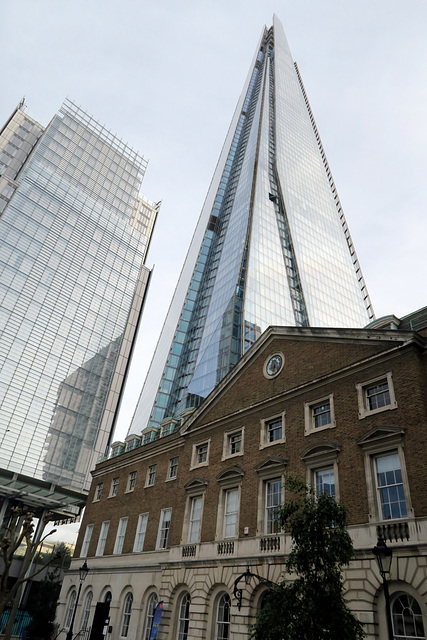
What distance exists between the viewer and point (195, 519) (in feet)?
89.9

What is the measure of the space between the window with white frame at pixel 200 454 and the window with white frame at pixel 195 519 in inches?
81.7

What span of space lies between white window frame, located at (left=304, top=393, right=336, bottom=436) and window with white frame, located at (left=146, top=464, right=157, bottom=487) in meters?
15.4

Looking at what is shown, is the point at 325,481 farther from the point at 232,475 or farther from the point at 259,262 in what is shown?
the point at 259,262

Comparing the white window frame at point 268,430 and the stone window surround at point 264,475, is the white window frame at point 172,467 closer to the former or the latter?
the white window frame at point 268,430

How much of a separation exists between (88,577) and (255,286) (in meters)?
57.5

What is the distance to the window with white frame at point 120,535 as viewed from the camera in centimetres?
3365

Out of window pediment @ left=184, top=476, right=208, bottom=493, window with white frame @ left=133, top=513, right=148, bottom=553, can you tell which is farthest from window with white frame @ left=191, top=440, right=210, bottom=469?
window with white frame @ left=133, top=513, right=148, bottom=553

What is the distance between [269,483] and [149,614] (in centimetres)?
1242

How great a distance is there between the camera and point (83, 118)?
125 meters

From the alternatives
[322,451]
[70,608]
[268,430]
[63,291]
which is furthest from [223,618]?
[63,291]

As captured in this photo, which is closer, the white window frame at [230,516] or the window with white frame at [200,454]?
the white window frame at [230,516]

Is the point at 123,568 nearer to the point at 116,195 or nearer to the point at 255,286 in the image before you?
the point at 255,286

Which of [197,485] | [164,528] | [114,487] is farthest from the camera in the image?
[114,487]

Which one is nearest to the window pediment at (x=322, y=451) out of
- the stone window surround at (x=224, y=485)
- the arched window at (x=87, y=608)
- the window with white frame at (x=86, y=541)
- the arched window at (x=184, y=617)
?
the stone window surround at (x=224, y=485)
